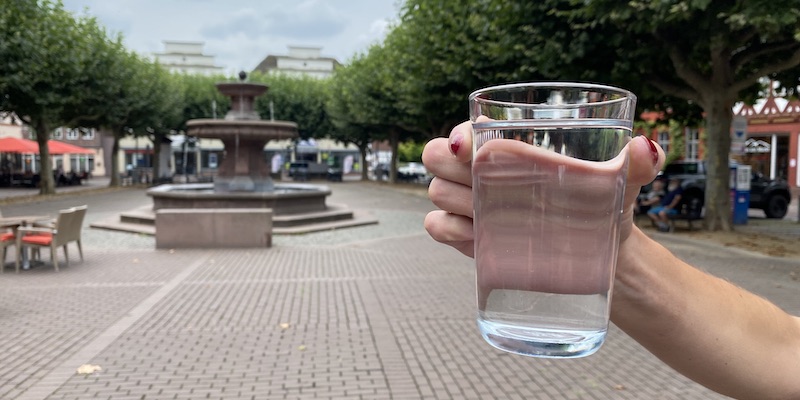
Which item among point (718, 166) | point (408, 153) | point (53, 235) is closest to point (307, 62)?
point (408, 153)

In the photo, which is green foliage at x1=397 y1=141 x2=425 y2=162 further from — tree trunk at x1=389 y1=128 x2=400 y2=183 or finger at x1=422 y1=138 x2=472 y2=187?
finger at x1=422 y1=138 x2=472 y2=187

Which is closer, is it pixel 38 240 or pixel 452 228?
pixel 452 228

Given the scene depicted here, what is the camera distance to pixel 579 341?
848 millimetres

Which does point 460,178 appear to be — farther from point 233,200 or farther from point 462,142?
point 233,200

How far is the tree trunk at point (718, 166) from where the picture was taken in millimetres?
13328

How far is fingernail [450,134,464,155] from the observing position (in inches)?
36.7

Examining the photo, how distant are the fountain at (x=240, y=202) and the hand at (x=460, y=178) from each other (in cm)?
Result: 1078

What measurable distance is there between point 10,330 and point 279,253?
5332 mm

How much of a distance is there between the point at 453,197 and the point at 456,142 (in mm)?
Result: 114

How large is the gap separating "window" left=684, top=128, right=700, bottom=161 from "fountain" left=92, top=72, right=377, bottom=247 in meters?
25.4

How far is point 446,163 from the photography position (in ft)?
3.28

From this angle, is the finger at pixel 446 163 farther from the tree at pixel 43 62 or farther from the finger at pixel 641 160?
the tree at pixel 43 62

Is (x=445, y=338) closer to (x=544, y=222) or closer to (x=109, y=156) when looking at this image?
(x=544, y=222)

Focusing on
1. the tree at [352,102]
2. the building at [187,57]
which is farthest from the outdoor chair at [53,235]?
the building at [187,57]
